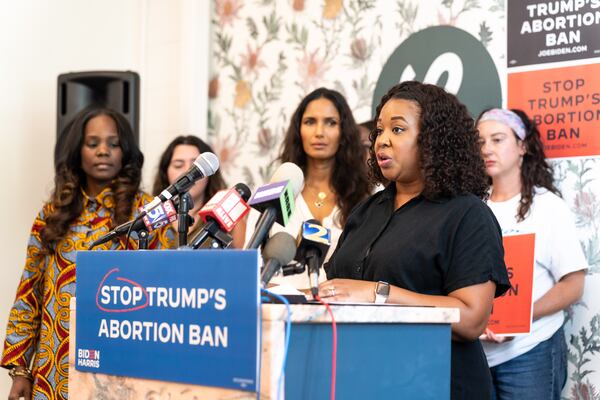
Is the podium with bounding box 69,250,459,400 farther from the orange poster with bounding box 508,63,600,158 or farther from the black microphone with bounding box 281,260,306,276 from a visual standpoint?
the orange poster with bounding box 508,63,600,158

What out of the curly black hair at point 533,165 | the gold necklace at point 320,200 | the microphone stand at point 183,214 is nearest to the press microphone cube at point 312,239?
the microphone stand at point 183,214

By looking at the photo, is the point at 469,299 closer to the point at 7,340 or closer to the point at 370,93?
the point at 7,340

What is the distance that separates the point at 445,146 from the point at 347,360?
0.80m

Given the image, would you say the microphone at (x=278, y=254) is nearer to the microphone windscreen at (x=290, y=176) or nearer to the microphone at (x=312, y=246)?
the microphone at (x=312, y=246)

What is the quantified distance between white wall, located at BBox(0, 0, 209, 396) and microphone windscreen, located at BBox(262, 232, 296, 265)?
3.13m

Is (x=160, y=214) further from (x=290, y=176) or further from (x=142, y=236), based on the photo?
(x=290, y=176)

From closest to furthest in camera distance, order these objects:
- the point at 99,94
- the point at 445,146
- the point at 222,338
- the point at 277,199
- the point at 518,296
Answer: the point at 222,338 < the point at 277,199 < the point at 445,146 < the point at 518,296 < the point at 99,94

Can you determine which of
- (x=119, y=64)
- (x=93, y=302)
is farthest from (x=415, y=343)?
(x=119, y=64)

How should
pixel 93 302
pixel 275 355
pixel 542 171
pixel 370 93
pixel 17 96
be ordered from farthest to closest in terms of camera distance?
pixel 17 96 < pixel 370 93 < pixel 542 171 < pixel 93 302 < pixel 275 355

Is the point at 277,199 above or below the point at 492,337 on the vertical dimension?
above

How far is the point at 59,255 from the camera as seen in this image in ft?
10.3

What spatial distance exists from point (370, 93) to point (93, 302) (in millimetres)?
Answer: 2638

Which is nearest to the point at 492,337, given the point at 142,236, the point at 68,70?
the point at 142,236

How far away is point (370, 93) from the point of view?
4141mm
